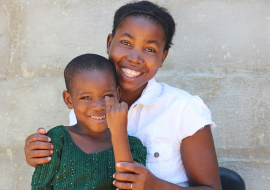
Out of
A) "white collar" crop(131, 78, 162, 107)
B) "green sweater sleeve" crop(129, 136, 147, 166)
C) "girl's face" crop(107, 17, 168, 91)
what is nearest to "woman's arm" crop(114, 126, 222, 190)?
"green sweater sleeve" crop(129, 136, 147, 166)

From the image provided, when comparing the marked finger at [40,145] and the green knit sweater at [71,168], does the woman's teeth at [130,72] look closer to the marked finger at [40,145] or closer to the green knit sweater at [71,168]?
the green knit sweater at [71,168]

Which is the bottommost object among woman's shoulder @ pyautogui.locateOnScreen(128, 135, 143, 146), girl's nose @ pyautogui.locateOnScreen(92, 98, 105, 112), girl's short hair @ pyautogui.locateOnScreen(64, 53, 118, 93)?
woman's shoulder @ pyautogui.locateOnScreen(128, 135, 143, 146)

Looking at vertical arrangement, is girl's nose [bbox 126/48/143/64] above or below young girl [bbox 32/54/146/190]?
above

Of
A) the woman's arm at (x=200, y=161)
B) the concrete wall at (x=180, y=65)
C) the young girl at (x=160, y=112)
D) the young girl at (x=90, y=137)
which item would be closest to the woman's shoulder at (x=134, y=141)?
the young girl at (x=90, y=137)

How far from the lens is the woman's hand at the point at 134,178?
146 cm

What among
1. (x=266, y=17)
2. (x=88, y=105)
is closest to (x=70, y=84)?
(x=88, y=105)

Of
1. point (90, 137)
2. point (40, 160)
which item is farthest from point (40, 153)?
point (90, 137)

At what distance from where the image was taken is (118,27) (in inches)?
78.3

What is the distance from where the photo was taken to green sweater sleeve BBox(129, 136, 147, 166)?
1738mm

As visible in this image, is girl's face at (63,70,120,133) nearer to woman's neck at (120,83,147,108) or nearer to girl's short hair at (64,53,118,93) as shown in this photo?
girl's short hair at (64,53,118,93)

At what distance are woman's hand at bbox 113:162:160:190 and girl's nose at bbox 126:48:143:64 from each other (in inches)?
25.4

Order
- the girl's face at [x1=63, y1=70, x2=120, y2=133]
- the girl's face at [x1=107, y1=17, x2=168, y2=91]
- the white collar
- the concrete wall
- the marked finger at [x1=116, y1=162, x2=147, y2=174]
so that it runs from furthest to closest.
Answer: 1. the concrete wall
2. the white collar
3. the girl's face at [x1=107, y1=17, x2=168, y2=91]
4. the girl's face at [x1=63, y1=70, x2=120, y2=133]
5. the marked finger at [x1=116, y1=162, x2=147, y2=174]

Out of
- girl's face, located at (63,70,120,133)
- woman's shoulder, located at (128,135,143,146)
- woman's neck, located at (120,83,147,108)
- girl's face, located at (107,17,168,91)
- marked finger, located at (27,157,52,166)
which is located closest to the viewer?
marked finger, located at (27,157,52,166)

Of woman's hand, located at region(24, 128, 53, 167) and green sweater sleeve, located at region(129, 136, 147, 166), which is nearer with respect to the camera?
woman's hand, located at region(24, 128, 53, 167)
